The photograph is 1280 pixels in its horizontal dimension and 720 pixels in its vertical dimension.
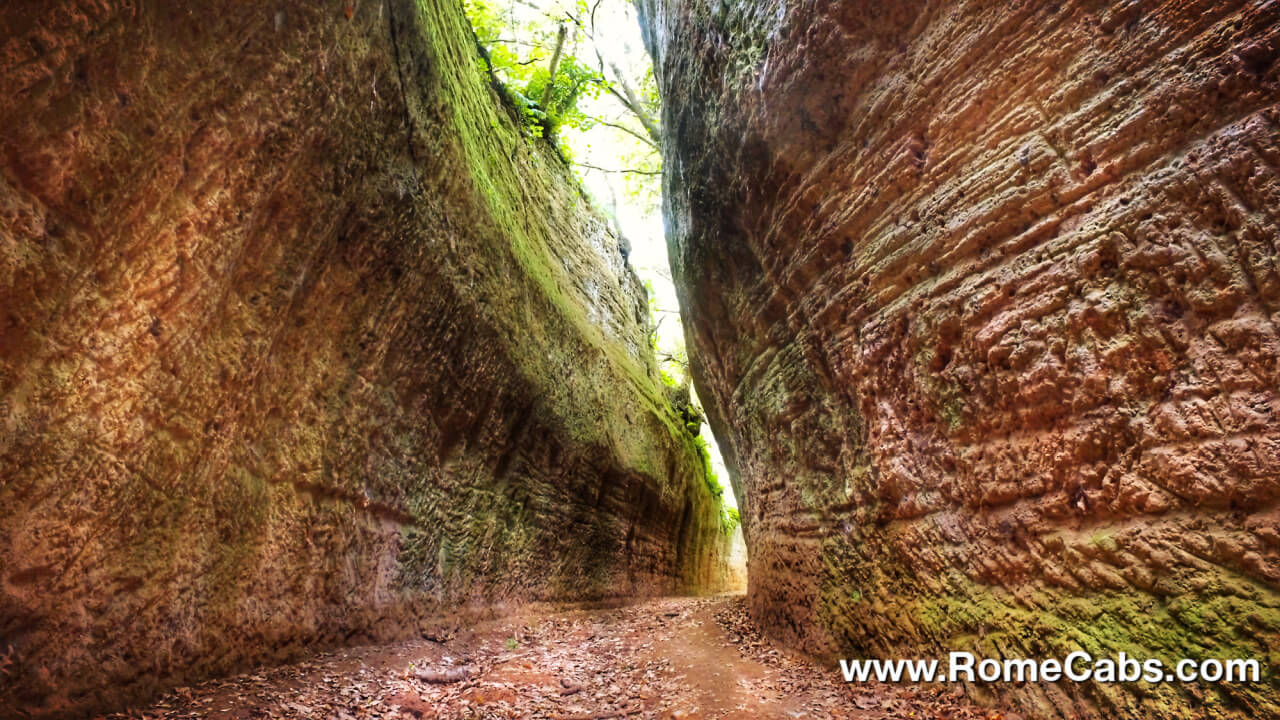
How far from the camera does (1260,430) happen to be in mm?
2523

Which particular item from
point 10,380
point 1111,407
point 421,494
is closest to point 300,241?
point 10,380

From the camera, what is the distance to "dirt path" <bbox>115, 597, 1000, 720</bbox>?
3.75 metres

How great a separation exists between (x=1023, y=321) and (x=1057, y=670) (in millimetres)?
1958

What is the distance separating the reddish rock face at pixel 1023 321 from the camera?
Answer: 266 cm

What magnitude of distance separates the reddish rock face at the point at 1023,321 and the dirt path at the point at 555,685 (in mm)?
492

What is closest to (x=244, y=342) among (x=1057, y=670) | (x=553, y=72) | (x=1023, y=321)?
(x=1023, y=321)

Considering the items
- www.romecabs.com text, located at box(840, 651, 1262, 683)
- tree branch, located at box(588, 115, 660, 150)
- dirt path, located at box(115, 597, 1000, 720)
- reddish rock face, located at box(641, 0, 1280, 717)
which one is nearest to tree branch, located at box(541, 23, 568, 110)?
tree branch, located at box(588, 115, 660, 150)

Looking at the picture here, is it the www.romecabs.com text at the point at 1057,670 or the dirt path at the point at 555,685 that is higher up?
the www.romecabs.com text at the point at 1057,670

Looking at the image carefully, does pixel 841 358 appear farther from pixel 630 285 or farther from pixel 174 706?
pixel 630 285

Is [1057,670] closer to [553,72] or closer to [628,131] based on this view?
A: [553,72]

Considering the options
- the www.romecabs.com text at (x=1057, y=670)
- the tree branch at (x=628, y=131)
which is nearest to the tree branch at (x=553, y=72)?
the tree branch at (x=628, y=131)

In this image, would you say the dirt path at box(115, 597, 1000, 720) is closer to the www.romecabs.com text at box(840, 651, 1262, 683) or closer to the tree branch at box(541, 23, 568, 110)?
the www.romecabs.com text at box(840, 651, 1262, 683)

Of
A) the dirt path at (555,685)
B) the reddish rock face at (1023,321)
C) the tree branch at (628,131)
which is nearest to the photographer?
the reddish rock face at (1023,321)

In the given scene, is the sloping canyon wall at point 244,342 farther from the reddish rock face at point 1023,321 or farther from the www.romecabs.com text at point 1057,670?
the www.romecabs.com text at point 1057,670
